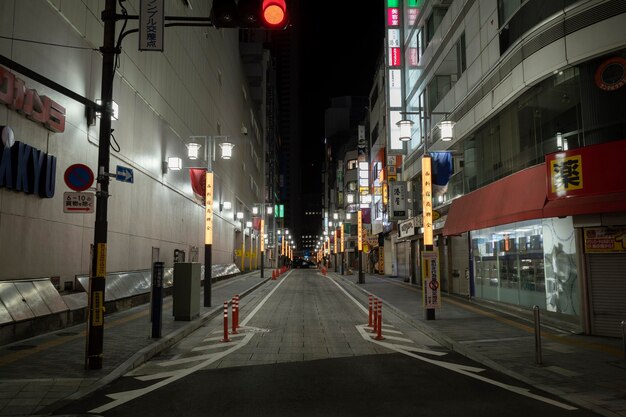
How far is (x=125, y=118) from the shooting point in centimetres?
1962

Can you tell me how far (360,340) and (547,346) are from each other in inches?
173

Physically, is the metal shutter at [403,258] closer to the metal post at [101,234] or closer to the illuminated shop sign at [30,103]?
the illuminated shop sign at [30,103]

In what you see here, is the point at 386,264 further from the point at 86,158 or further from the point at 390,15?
the point at 86,158

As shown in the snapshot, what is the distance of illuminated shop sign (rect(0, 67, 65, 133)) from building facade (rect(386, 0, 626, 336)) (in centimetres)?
1143

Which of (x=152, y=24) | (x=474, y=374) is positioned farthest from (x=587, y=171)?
(x=152, y=24)

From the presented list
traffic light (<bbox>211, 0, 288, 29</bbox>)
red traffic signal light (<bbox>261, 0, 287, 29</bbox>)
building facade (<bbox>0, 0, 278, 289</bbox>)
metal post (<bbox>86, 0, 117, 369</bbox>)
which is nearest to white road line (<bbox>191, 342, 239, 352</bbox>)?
building facade (<bbox>0, 0, 278, 289</bbox>)

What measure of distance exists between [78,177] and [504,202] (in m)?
12.5

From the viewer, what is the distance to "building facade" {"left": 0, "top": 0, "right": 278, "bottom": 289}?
12.2 metres

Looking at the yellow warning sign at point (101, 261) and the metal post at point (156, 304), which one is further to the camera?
the metal post at point (156, 304)

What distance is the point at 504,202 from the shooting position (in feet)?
52.7

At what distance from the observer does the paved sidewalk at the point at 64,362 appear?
719 centimetres

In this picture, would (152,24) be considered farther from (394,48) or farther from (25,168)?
(394,48)

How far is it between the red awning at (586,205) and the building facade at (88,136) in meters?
10.1

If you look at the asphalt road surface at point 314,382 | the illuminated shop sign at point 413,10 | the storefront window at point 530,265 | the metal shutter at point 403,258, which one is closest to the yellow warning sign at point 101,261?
the asphalt road surface at point 314,382
